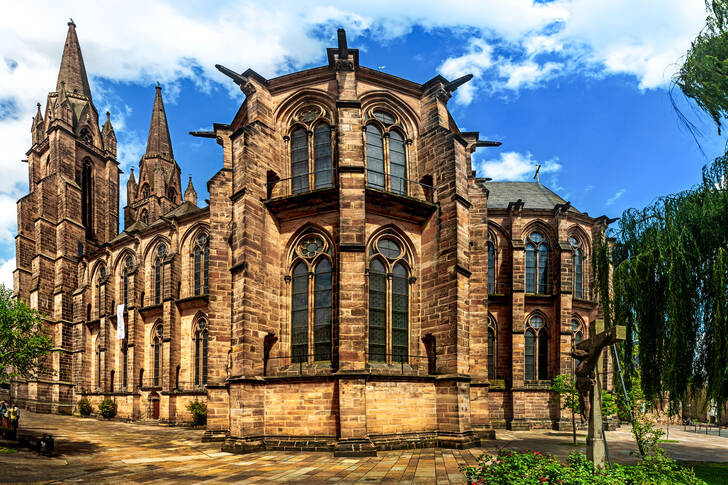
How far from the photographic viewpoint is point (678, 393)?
33.4 ft

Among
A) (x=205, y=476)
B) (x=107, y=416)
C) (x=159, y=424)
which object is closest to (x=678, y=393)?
(x=205, y=476)

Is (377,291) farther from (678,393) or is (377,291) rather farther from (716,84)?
(716,84)

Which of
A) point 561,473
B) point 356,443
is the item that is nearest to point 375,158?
point 356,443

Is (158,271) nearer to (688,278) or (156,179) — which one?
(156,179)

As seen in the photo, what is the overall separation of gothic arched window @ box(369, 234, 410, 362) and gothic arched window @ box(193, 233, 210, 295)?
50.4 ft

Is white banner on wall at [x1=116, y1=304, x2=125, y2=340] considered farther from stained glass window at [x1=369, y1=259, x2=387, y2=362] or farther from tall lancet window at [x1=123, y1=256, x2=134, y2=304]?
stained glass window at [x1=369, y1=259, x2=387, y2=362]

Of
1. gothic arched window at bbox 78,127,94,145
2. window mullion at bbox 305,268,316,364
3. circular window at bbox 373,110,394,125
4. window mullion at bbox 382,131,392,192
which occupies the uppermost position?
gothic arched window at bbox 78,127,94,145

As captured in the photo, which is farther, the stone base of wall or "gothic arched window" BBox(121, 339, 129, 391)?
"gothic arched window" BBox(121, 339, 129, 391)

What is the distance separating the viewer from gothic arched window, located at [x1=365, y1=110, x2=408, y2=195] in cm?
1617

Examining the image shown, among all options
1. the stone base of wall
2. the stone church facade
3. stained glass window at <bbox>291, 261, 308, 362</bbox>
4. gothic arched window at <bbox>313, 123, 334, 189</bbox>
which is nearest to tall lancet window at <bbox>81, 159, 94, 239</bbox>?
the stone church facade

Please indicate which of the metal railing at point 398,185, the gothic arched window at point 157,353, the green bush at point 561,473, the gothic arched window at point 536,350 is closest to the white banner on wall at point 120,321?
the gothic arched window at point 157,353

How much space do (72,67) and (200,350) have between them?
35022mm

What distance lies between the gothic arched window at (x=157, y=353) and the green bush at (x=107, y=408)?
431 centimetres

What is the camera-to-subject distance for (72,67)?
145ft
